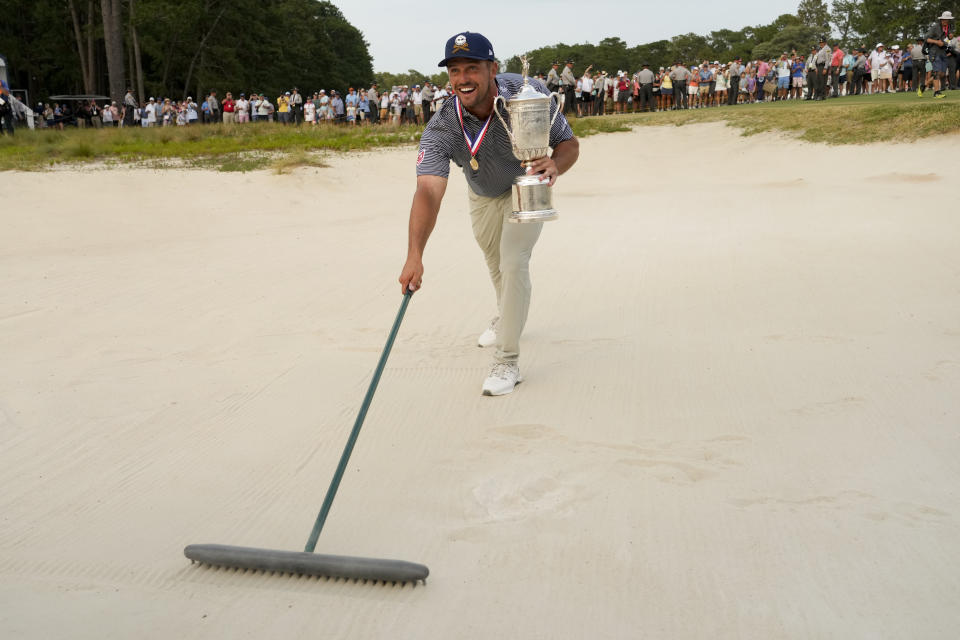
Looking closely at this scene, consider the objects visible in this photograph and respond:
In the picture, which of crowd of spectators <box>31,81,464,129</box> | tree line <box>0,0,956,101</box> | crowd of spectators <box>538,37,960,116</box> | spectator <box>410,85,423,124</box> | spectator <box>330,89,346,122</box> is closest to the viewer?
crowd of spectators <box>538,37,960,116</box>

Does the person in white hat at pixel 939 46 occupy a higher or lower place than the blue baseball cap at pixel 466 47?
higher

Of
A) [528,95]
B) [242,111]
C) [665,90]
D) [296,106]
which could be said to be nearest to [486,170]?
[528,95]

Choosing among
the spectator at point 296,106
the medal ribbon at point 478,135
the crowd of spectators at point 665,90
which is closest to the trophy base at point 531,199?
the medal ribbon at point 478,135

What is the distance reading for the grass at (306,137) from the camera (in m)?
15.0

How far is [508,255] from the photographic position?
4.76 meters

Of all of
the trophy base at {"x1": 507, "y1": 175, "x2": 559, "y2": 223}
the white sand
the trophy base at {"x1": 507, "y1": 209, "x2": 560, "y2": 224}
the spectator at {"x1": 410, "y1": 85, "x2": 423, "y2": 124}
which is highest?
the spectator at {"x1": 410, "y1": 85, "x2": 423, "y2": 124}

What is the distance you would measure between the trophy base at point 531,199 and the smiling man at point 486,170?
0.07m

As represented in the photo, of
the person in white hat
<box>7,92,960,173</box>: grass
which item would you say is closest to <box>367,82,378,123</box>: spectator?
<box>7,92,960,173</box>: grass

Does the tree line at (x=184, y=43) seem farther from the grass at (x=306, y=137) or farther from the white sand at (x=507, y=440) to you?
the white sand at (x=507, y=440)

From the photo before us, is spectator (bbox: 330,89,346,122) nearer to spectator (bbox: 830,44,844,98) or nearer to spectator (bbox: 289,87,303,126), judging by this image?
spectator (bbox: 289,87,303,126)

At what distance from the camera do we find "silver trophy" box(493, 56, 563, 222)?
402 cm

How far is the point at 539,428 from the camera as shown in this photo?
4.32 meters

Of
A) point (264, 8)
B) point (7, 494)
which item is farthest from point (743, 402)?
point (264, 8)

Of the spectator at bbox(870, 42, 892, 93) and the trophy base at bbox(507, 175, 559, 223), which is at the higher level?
the spectator at bbox(870, 42, 892, 93)
